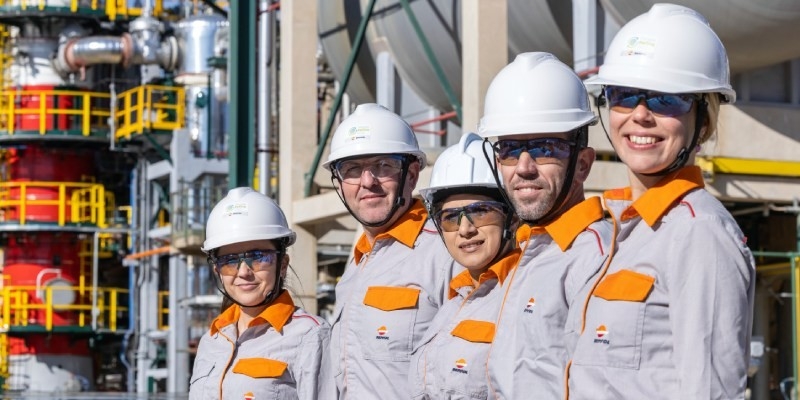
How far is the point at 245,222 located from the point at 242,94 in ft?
31.3

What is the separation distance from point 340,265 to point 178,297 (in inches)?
227

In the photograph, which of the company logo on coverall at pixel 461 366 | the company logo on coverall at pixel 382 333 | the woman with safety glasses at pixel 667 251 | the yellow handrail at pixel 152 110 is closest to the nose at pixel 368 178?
the company logo on coverall at pixel 382 333

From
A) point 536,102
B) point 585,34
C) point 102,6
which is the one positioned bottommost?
point 536,102

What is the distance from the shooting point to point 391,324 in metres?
5.46

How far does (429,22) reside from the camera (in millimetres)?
14352

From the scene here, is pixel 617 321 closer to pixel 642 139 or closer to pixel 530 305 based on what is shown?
pixel 642 139

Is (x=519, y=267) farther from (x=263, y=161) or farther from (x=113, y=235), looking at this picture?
(x=113, y=235)

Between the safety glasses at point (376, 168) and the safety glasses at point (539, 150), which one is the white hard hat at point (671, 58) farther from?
the safety glasses at point (376, 168)

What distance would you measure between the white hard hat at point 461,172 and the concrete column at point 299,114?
9856mm

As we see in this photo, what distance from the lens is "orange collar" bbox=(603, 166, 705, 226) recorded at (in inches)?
144

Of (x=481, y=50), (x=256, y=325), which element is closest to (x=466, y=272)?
(x=256, y=325)

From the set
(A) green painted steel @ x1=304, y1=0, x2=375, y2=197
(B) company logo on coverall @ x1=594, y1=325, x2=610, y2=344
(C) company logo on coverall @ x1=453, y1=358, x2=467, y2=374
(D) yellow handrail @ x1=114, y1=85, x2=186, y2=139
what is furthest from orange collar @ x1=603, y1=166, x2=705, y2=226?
(D) yellow handrail @ x1=114, y1=85, x2=186, y2=139

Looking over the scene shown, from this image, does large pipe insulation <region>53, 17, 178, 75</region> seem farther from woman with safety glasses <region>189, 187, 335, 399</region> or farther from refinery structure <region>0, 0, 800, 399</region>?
woman with safety glasses <region>189, 187, 335, 399</region>

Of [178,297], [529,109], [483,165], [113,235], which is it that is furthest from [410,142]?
[113,235]
